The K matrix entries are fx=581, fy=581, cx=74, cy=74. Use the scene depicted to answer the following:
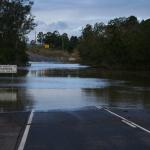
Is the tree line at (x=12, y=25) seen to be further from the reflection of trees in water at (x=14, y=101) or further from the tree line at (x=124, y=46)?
the reflection of trees in water at (x=14, y=101)

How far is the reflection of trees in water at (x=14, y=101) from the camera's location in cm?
2525

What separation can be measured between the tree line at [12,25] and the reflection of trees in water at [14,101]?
50.1m

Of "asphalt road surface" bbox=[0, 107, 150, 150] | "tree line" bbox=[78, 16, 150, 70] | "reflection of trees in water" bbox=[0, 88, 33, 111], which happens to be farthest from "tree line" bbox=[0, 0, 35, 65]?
"asphalt road surface" bbox=[0, 107, 150, 150]

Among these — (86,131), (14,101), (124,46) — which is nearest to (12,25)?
(124,46)

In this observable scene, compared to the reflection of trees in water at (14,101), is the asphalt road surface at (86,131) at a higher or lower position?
higher

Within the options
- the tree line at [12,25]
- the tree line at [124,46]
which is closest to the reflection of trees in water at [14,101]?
the tree line at [12,25]

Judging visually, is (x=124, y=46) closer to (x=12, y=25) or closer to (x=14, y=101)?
(x=12, y=25)

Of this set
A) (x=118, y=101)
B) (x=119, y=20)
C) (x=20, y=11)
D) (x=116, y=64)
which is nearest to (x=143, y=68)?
(x=116, y=64)

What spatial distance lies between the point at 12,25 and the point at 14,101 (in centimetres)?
6358

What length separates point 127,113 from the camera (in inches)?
859

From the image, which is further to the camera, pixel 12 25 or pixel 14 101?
pixel 12 25

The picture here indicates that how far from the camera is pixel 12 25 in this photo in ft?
298

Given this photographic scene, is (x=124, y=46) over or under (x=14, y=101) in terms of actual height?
over

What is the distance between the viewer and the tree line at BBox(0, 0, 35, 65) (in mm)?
87812
